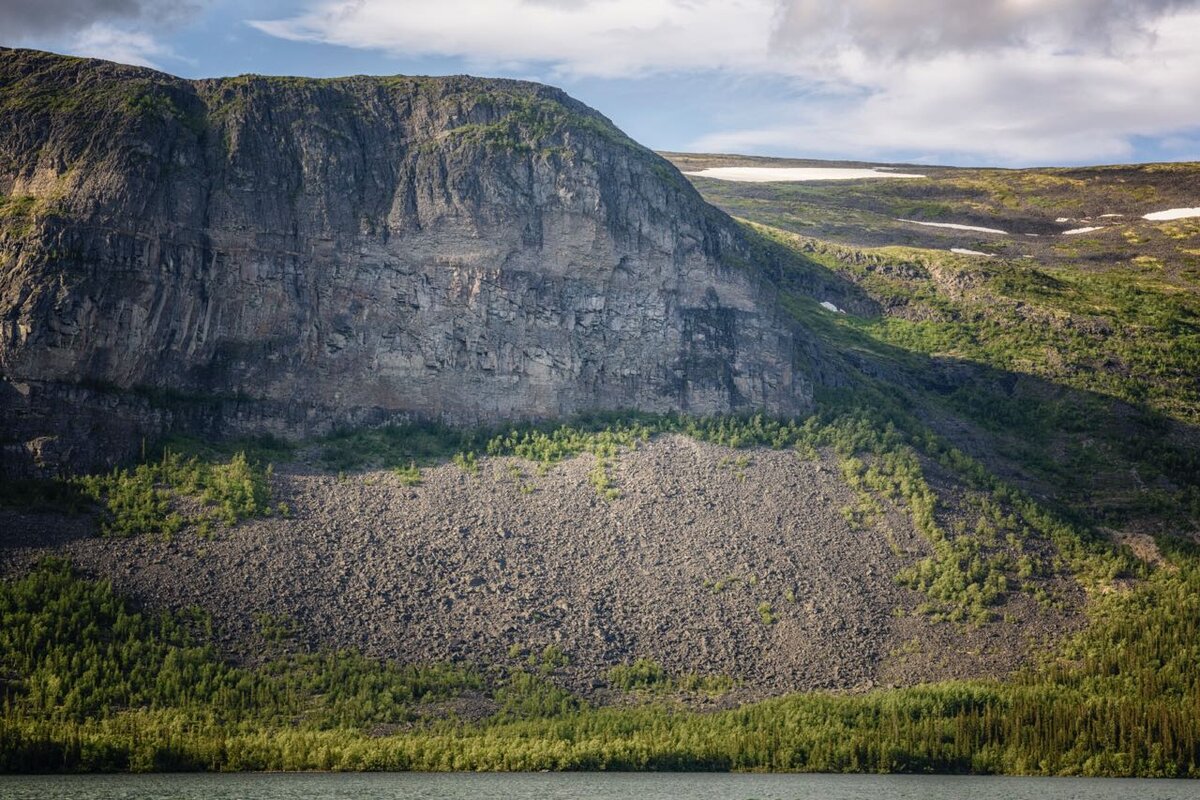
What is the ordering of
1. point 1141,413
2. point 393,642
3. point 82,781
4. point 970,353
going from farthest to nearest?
point 970,353, point 1141,413, point 393,642, point 82,781

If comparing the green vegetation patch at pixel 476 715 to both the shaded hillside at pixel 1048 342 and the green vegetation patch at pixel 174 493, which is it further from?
the shaded hillside at pixel 1048 342

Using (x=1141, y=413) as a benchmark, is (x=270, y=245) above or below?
above

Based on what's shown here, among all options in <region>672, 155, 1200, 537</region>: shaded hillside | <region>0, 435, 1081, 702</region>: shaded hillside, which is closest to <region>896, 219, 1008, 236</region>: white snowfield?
<region>672, 155, 1200, 537</region>: shaded hillside

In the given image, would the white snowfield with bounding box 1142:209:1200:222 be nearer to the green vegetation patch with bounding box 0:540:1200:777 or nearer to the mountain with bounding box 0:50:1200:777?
the mountain with bounding box 0:50:1200:777

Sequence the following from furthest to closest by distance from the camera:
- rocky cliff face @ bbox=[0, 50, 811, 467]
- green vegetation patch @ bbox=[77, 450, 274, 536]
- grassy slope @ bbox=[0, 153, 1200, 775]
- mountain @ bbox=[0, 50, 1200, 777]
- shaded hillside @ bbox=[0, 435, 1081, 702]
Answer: rocky cliff face @ bbox=[0, 50, 811, 467] → green vegetation patch @ bbox=[77, 450, 274, 536] → shaded hillside @ bbox=[0, 435, 1081, 702] → mountain @ bbox=[0, 50, 1200, 777] → grassy slope @ bbox=[0, 153, 1200, 775]

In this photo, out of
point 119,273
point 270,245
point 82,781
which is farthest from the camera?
point 270,245

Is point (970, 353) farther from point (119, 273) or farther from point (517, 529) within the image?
point (119, 273)

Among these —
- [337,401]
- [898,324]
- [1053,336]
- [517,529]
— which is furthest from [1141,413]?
[337,401]
